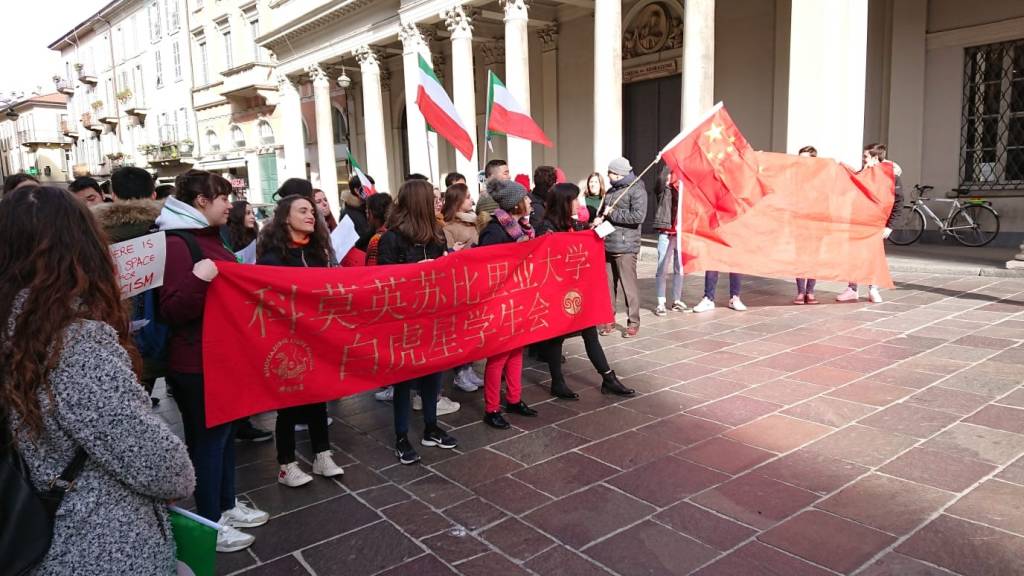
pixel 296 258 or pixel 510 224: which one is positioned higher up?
pixel 510 224

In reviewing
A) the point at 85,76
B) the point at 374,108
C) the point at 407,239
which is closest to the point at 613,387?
the point at 407,239

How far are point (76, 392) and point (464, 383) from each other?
13.3 feet

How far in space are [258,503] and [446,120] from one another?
16.1 ft

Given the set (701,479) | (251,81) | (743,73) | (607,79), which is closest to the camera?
(701,479)

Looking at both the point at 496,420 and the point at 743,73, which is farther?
the point at 743,73

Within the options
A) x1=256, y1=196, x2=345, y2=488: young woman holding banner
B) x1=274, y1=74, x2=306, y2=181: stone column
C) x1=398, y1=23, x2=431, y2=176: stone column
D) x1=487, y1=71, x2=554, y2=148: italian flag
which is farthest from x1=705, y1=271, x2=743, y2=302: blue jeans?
x1=274, y1=74, x2=306, y2=181: stone column

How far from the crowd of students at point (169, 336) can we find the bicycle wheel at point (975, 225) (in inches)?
329

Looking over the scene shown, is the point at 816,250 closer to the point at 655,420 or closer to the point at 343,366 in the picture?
the point at 655,420

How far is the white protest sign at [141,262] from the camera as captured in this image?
107 inches

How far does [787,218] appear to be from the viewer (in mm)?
6945

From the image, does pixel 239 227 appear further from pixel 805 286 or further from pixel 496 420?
pixel 805 286

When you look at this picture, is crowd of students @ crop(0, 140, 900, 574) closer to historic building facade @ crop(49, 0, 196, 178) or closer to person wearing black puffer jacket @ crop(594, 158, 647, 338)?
person wearing black puffer jacket @ crop(594, 158, 647, 338)

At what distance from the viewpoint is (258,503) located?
142 inches

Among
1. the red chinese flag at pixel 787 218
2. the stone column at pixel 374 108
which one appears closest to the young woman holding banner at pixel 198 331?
the red chinese flag at pixel 787 218
